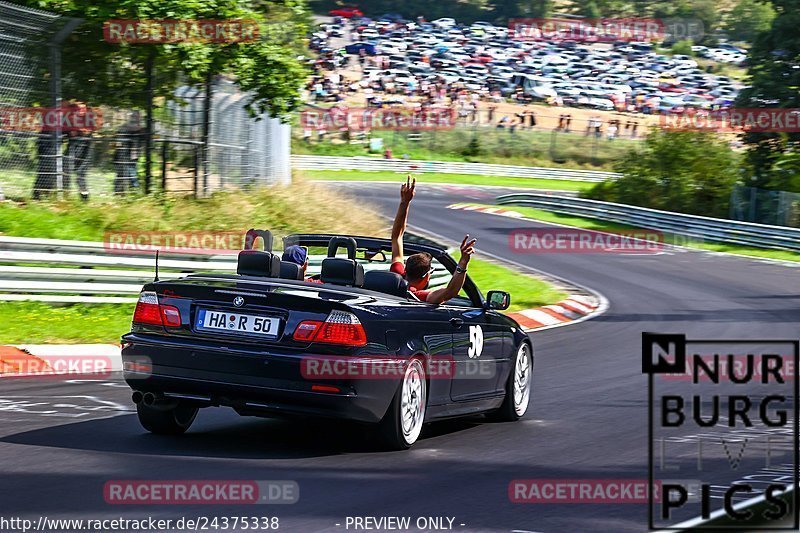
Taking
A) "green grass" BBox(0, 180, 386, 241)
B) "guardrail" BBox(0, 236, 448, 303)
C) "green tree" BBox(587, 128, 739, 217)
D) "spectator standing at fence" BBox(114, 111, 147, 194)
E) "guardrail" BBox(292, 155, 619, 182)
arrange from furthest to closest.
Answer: "guardrail" BBox(292, 155, 619, 182) < "green tree" BBox(587, 128, 739, 217) < "spectator standing at fence" BBox(114, 111, 147, 194) < "green grass" BBox(0, 180, 386, 241) < "guardrail" BBox(0, 236, 448, 303)

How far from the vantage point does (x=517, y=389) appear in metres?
9.44

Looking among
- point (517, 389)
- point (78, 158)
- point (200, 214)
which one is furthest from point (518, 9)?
point (517, 389)

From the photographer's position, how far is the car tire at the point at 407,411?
737 centimetres

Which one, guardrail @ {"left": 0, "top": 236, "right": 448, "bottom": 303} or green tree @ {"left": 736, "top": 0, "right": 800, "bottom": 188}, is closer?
guardrail @ {"left": 0, "top": 236, "right": 448, "bottom": 303}

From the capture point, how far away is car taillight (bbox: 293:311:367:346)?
7020mm

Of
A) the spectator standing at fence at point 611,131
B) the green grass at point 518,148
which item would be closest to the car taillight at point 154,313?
the green grass at point 518,148

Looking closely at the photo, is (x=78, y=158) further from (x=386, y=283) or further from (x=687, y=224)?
(x=687, y=224)

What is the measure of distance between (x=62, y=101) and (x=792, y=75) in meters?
26.8

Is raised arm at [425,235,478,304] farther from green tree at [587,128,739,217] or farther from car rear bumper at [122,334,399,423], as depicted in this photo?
green tree at [587,128,739,217]

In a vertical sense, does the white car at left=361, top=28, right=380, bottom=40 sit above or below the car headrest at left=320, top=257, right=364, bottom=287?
above

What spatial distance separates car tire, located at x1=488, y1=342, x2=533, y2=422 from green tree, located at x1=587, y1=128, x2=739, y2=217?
2892cm

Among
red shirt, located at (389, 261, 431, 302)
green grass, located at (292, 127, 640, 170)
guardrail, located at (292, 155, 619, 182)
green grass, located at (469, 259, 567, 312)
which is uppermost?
green grass, located at (292, 127, 640, 170)

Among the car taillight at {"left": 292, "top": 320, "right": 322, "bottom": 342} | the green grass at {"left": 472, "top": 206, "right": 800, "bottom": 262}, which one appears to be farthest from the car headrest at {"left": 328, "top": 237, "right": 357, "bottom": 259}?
the green grass at {"left": 472, "top": 206, "right": 800, "bottom": 262}

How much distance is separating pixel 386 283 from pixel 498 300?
1335mm
